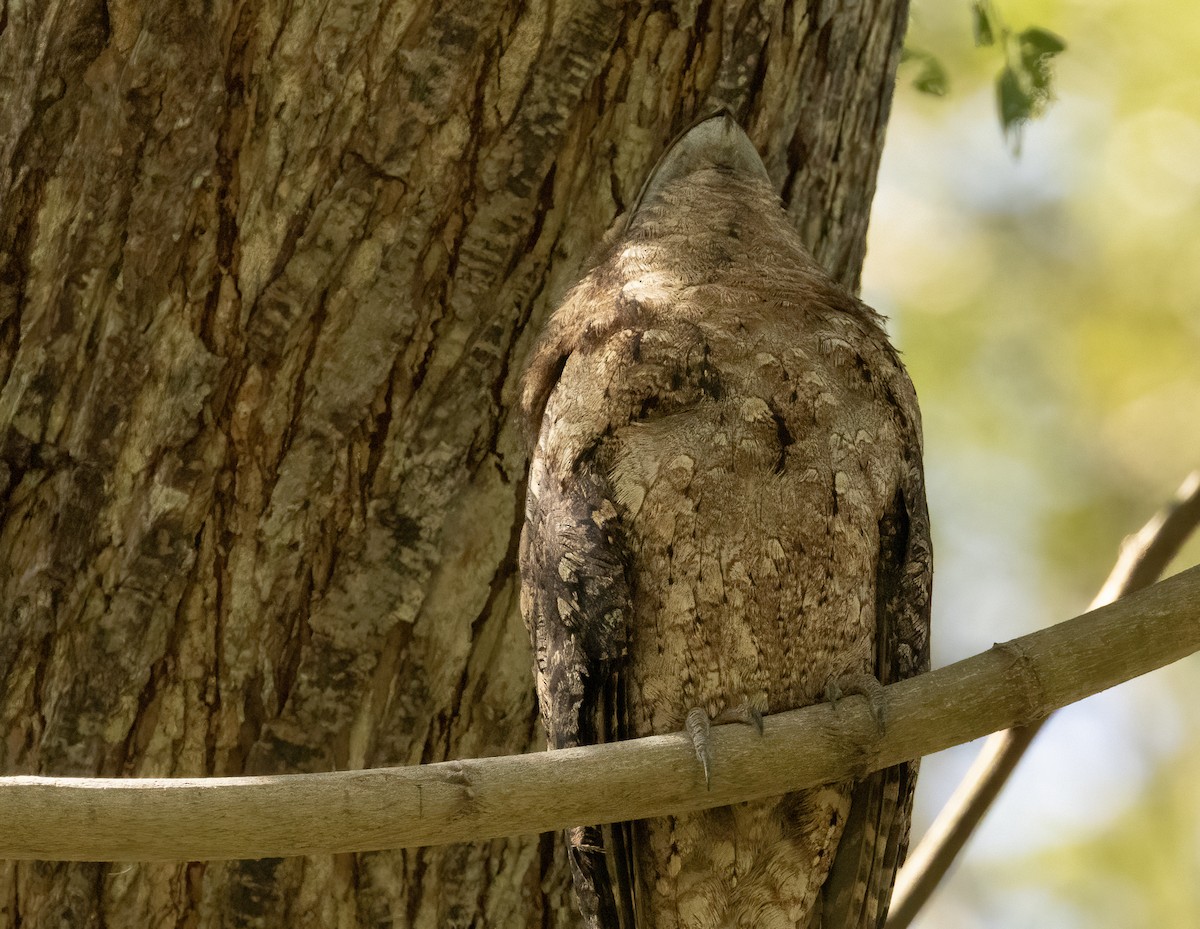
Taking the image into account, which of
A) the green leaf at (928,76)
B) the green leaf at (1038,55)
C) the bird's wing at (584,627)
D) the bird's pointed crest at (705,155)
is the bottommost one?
the bird's wing at (584,627)

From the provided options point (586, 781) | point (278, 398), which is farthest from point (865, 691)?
point (278, 398)

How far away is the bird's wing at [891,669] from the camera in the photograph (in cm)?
280

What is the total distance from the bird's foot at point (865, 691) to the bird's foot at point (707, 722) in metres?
0.16

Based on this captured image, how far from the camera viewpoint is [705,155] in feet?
10.3

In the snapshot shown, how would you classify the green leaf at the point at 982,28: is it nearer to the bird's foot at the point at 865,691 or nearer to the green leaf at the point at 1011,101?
the green leaf at the point at 1011,101

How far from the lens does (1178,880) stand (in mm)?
8086

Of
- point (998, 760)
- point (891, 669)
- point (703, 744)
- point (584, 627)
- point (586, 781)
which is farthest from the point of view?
point (998, 760)

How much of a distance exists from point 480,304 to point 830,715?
1452 mm

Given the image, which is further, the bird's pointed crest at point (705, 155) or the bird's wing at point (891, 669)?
the bird's pointed crest at point (705, 155)

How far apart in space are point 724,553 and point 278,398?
118cm

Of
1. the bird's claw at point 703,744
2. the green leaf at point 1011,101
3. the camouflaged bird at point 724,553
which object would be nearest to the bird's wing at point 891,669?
the camouflaged bird at point 724,553

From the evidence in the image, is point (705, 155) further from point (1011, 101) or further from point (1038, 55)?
point (1038, 55)

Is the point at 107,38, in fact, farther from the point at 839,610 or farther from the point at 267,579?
the point at 839,610

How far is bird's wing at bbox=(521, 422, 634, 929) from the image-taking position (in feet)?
8.61
